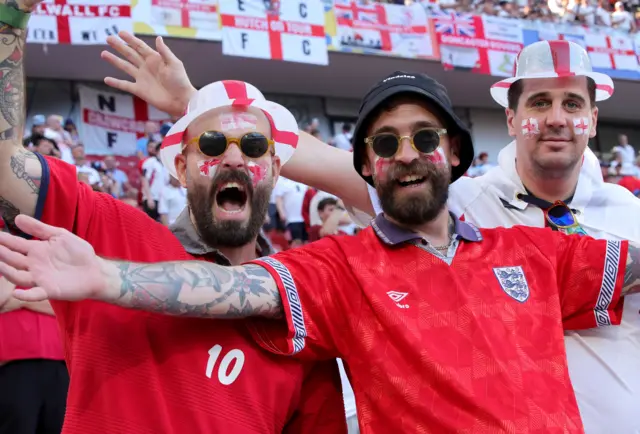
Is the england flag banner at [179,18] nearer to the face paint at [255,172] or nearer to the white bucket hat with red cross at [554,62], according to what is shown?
the white bucket hat with red cross at [554,62]

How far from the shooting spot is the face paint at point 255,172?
2260 mm

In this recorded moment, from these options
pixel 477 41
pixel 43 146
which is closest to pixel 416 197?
pixel 43 146

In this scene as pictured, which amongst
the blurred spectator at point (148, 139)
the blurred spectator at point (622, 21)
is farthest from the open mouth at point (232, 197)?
the blurred spectator at point (622, 21)

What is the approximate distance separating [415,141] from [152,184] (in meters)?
7.76

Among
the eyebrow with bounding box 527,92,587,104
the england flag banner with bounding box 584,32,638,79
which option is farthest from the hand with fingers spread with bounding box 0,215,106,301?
the england flag banner with bounding box 584,32,638,79

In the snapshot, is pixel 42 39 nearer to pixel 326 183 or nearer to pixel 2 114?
pixel 326 183

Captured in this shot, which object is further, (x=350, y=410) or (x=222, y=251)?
(x=350, y=410)

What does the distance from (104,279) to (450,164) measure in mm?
1168

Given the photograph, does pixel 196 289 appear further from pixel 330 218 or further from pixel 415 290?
pixel 330 218

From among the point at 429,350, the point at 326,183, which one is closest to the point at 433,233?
the point at 429,350

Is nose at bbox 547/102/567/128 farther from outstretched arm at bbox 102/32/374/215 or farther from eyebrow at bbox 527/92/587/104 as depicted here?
outstretched arm at bbox 102/32/374/215

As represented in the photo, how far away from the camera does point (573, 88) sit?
276 cm

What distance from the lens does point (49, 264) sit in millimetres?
1657

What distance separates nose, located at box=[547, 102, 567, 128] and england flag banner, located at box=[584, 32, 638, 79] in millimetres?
14199
